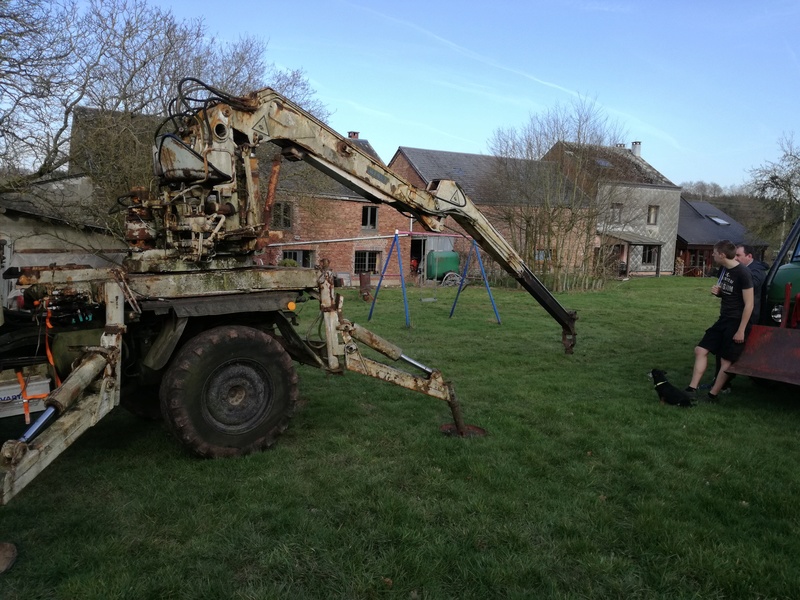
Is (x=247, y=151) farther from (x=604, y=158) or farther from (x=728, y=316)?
(x=604, y=158)

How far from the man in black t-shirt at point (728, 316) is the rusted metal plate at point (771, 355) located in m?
0.10

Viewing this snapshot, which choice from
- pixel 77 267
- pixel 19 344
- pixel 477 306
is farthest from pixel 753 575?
pixel 477 306

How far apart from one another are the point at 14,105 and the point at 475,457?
43.6 ft

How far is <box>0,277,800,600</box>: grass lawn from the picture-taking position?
3.18 metres

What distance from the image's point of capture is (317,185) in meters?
24.7

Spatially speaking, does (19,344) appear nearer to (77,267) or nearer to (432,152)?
(77,267)

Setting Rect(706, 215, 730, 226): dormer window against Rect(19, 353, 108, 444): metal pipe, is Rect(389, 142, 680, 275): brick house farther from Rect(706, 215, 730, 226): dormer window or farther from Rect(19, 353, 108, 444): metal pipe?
Rect(19, 353, 108, 444): metal pipe

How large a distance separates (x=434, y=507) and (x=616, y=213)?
2497 centimetres

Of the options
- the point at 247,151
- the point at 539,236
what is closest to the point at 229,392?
the point at 247,151

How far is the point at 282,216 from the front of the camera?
25.2 m

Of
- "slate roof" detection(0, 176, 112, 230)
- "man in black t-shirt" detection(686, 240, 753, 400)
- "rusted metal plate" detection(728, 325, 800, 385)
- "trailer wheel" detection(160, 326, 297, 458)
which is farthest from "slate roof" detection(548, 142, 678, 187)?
"trailer wheel" detection(160, 326, 297, 458)

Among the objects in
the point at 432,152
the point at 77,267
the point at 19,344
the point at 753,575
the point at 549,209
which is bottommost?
the point at 753,575

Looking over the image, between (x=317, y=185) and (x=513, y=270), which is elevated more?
(x=317, y=185)

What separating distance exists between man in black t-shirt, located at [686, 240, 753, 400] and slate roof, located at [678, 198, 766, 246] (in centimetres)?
3753
